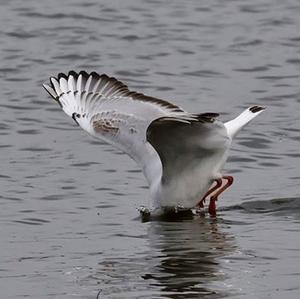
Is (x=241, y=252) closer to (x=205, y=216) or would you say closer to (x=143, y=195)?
(x=205, y=216)

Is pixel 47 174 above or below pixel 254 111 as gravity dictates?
below

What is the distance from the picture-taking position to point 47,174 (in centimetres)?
1190

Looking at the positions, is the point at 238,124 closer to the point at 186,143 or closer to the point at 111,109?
the point at 186,143

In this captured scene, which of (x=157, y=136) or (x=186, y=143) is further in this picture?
(x=186, y=143)

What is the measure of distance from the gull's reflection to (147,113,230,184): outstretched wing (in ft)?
1.41

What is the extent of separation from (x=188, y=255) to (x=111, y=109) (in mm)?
2288

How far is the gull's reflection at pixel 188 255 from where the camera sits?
318 inches

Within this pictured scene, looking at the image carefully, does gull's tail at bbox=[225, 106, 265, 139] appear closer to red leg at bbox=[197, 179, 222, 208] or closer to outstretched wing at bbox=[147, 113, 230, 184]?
outstretched wing at bbox=[147, 113, 230, 184]

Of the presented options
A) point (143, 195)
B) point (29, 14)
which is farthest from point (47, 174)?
point (29, 14)

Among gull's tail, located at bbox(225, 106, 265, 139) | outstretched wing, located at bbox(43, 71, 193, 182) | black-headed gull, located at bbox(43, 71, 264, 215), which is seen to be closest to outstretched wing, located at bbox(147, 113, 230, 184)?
black-headed gull, located at bbox(43, 71, 264, 215)

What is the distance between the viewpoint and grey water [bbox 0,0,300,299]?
27.9 ft

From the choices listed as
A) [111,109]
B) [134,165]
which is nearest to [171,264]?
[111,109]

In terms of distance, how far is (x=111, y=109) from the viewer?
36.1 feet

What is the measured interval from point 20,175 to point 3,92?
11.1 ft
